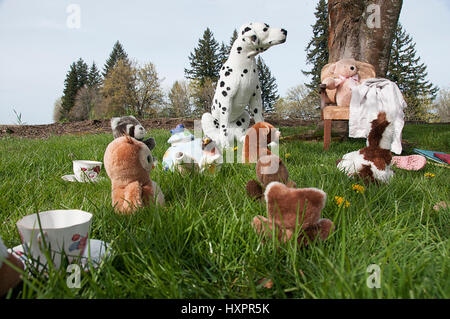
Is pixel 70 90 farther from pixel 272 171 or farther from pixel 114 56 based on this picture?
pixel 272 171

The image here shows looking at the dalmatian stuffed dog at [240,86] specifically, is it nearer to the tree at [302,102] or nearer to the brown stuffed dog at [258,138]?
the brown stuffed dog at [258,138]

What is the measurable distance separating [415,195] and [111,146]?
66.1 inches

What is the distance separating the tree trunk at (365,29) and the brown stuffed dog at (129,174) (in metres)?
4.63

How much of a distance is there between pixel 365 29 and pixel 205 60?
93.5ft

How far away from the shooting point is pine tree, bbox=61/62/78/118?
129 feet

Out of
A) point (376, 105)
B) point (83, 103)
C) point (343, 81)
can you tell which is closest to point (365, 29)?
point (343, 81)

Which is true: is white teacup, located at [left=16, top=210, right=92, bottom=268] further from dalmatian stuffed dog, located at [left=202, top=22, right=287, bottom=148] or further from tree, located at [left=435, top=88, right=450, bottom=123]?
tree, located at [left=435, top=88, right=450, bottom=123]

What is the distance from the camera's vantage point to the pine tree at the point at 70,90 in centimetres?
3931

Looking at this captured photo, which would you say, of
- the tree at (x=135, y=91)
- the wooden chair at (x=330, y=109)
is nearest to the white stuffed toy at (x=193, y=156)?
the wooden chair at (x=330, y=109)

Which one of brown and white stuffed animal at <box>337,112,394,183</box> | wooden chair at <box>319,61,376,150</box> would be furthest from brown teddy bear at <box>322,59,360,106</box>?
→ brown and white stuffed animal at <box>337,112,394,183</box>

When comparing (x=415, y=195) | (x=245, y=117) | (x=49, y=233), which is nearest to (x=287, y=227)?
(x=49, y=233)

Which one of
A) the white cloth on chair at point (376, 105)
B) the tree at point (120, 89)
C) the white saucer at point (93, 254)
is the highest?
the tree at point (120, 89)

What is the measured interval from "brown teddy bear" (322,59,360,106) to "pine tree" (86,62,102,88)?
42.1 meters
